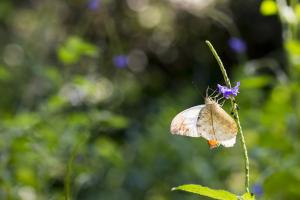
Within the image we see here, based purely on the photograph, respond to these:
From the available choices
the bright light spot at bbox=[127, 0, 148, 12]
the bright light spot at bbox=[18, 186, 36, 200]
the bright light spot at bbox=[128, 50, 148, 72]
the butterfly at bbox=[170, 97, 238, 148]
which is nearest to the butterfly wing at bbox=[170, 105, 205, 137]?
the butterfly at bbox=[170, 97, 238, 148]

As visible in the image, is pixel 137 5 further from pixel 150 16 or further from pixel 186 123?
pixel 186 123

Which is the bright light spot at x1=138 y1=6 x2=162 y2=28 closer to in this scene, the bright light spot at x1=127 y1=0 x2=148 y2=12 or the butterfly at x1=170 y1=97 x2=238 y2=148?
the bright light spot at x1=127 y1=0 x2=148 y2=12

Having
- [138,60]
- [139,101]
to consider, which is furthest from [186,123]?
[138,60]

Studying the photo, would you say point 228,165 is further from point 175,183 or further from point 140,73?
point 140,73

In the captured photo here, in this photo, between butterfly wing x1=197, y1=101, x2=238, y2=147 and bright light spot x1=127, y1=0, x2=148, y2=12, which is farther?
bright light spot x1=127, y1=0, x2=148, y2=12

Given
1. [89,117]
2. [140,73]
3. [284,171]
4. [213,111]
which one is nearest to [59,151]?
[89,117]

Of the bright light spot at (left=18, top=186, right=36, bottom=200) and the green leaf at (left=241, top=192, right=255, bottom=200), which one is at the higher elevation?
the bright light spot at (left=18, top=186, right=36, bottom=200)

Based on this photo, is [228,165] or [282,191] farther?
[228,165]

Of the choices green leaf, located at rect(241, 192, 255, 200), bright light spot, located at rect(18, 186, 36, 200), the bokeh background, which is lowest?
green leaf, located at rect(241, 192, 255, 200)
